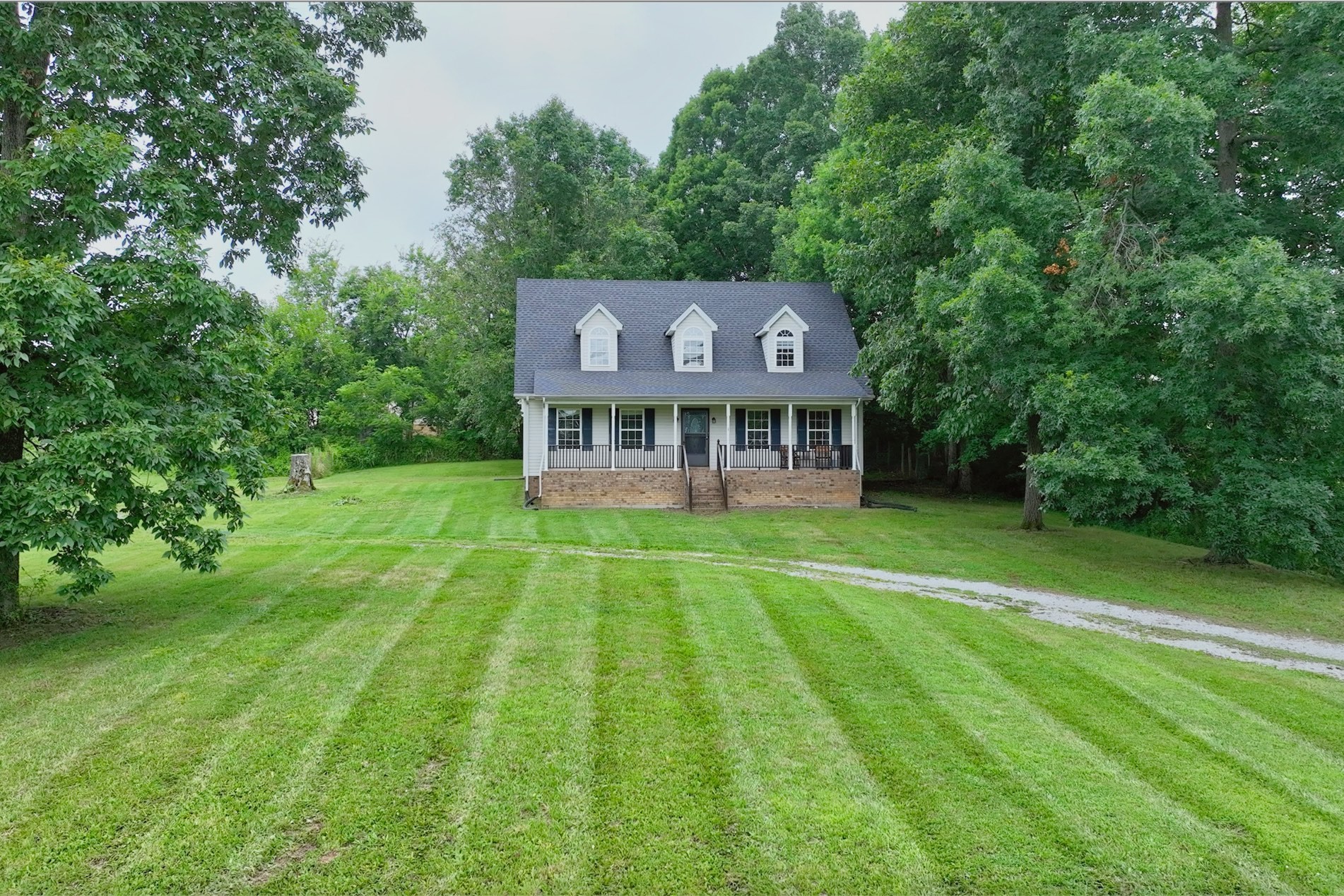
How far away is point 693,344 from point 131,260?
16.7 metres

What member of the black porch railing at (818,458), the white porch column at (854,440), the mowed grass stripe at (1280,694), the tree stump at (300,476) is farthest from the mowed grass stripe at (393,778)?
the tree stump at (300,476)

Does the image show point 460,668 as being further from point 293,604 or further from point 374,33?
point 374,33

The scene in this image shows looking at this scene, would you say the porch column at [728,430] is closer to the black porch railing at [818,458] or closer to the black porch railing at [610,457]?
the black porch railing at [610,457]

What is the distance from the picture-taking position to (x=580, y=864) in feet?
13.4

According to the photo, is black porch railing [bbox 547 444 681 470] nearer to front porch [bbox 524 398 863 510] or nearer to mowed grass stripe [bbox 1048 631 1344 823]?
front porch [bbox 524 398 863 510]

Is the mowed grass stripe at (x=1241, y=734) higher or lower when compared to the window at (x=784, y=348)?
lower

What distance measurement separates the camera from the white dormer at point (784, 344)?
917 inches

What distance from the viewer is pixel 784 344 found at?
23469 millimetres

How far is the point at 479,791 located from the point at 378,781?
2.20 feet

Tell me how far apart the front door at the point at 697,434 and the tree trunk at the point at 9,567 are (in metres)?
16.5

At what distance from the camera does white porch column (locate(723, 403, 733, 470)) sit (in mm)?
21766

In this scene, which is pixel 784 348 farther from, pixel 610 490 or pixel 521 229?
pixel 521 229

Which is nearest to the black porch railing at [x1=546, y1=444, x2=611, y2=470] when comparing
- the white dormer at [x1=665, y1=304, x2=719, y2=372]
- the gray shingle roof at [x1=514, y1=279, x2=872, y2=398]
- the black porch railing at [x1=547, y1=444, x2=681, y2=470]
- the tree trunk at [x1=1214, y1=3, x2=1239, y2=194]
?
the black porch railing at [x1=547, y1=444, x2=681, y2=470]

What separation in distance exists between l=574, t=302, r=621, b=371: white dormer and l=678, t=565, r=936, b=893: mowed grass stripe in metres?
16.0
